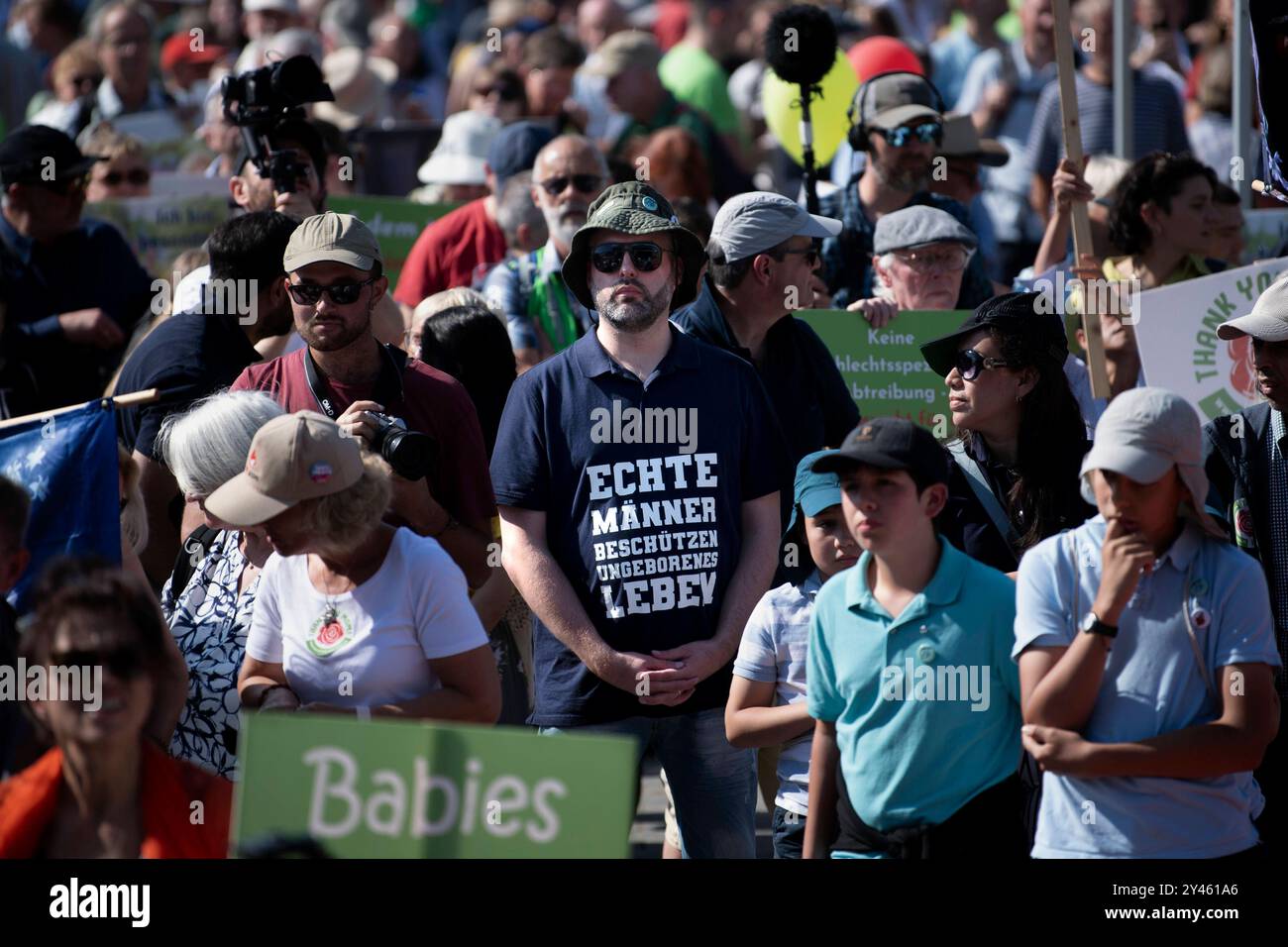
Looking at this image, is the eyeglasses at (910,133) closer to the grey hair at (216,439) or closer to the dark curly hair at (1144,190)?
the dark curly hair at (1144,190)

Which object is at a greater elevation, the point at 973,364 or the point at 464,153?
the point at 464,153

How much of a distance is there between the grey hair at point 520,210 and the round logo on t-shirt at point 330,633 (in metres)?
3.92

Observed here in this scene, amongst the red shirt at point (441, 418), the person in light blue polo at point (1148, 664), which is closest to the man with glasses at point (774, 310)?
the red shirt at point (441, 418)

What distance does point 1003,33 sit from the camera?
15.5 m

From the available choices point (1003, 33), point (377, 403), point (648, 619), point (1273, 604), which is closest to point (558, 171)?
point (377, 403)

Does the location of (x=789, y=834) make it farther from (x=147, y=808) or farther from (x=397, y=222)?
(x=397, y=222)

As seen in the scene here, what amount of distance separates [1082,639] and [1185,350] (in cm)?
298

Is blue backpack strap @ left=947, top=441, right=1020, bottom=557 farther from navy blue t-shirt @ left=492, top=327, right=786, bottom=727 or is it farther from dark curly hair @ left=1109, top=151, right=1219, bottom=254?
dark curly hair @ left=1109, top=151, right=1219, bottom=254

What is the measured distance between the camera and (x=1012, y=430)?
5.31m

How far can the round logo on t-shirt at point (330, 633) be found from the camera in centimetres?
449

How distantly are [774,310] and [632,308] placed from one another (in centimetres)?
90

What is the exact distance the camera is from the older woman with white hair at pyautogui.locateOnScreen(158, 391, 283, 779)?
15.9 feet

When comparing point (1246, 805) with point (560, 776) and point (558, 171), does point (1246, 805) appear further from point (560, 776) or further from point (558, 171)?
point (558, 171)

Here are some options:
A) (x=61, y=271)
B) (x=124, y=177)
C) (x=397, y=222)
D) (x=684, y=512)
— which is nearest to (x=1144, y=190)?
(x=684, y=512)
